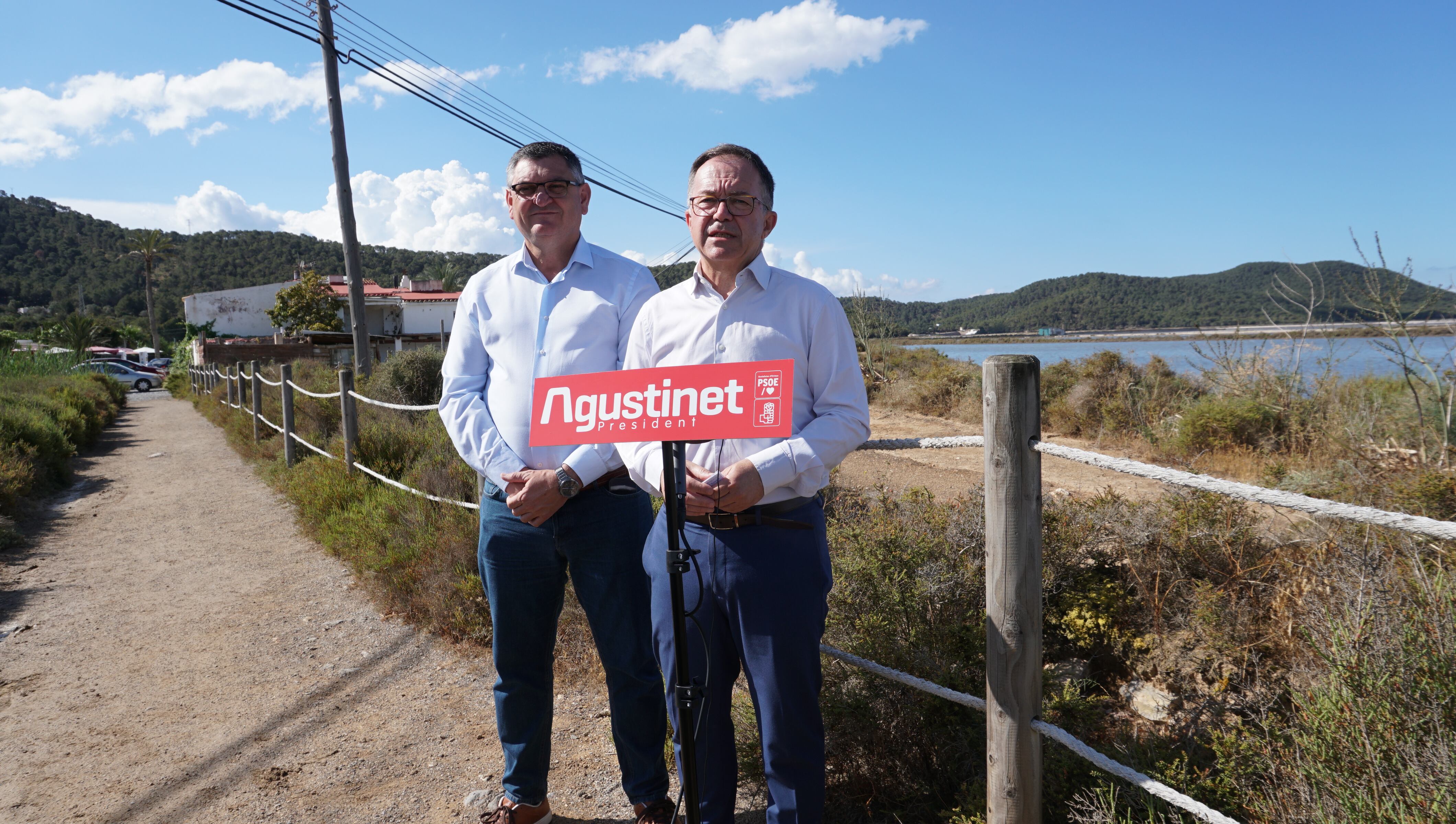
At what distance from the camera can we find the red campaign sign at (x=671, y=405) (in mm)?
1644

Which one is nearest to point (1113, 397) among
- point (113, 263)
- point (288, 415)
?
point (288, 415)

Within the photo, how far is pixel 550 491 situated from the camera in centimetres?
222

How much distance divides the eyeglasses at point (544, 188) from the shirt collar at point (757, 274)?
62 cm

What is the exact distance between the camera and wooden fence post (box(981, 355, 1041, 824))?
1.90 metres

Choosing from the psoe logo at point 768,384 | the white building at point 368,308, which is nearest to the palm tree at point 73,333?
the white building at point 368,308

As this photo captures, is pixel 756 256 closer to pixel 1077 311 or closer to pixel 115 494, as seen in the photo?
pixel 115 494

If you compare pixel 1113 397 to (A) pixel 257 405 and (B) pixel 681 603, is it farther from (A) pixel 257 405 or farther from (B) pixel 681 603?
(A) pixel 257 405

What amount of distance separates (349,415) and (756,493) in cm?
619

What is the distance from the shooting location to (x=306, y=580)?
17.8 ft

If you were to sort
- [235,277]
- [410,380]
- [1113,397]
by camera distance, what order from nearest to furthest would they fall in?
[410,380], [1113,397], [235,277]

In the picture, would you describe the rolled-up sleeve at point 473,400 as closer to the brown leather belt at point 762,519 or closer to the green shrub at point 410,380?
the brown leather belt at point 762,519

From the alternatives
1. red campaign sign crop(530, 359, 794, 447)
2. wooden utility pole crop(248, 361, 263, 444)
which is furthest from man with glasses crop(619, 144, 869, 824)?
wooden utility pole crop(248, 361, 263, 444)

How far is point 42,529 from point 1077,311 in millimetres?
47383

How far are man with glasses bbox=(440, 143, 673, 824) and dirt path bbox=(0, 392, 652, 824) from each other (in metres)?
0.44
